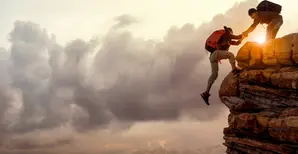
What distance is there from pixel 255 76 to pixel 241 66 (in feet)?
9.22

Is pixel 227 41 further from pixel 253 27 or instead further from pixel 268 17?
pixel 268 17

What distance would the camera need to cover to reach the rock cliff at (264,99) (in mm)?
27844

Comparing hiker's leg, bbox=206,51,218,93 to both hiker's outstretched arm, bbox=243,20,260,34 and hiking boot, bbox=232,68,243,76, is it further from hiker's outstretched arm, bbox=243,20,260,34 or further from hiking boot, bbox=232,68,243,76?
hiker's outstretched arm, bbox=243,20,260,34

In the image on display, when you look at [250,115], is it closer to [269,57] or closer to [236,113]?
[236,113]

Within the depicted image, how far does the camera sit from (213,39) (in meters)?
32.0

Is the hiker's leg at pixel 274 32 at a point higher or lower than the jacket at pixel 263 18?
lower

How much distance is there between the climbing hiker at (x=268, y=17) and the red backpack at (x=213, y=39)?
231cm

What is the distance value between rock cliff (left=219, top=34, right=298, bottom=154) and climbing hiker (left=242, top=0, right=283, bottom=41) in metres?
1.64

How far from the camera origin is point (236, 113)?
1303 inches

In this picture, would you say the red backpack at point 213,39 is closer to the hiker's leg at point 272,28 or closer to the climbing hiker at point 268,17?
the climbing hiker at point 268,17

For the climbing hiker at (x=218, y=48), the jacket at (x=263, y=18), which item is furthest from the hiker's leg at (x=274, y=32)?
the climbing hiker at (x=218, y=48)

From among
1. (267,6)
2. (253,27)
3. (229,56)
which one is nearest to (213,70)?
(229,56)

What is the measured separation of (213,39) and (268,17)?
17.1 ft

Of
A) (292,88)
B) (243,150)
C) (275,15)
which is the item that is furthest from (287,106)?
(275,15)
